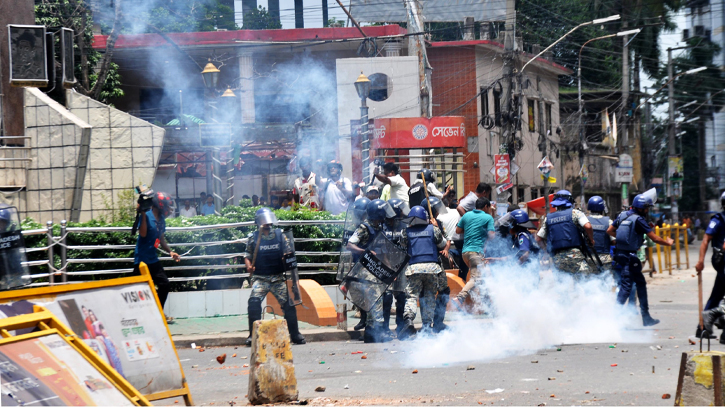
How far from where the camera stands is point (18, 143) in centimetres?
1442

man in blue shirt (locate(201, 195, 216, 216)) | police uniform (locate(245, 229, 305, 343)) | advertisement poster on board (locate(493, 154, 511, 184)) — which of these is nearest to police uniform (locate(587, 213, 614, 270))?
police uniform (locate(245, 229, 305, 343))

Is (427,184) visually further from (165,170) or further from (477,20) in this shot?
(477,20)

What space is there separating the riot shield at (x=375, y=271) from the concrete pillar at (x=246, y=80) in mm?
18147

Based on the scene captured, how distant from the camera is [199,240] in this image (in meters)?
11.8

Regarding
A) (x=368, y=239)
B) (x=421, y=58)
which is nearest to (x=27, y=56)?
(x=368, y=239)

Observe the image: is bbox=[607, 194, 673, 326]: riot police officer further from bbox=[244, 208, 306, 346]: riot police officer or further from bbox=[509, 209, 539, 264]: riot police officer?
bbox=[244, 208, 306, 346]: riot police officer

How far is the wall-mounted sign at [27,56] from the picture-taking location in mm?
13992

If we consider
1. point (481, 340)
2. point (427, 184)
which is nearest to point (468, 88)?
point (427, 184)

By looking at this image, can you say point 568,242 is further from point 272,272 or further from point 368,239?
point 272,272

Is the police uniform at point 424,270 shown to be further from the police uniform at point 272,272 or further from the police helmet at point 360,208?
the police uniform at point 272,272

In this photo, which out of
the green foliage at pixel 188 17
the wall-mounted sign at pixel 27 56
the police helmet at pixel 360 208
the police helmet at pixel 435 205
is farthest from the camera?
the green foliage at pixel 188 17

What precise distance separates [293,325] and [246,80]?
59.9ft

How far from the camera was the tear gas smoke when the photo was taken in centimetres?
Result: 822

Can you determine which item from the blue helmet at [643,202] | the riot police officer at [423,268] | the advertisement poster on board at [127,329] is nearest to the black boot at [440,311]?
the riot police officer at [423,268]
